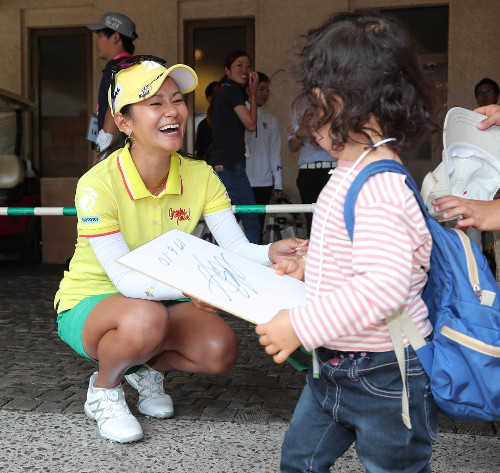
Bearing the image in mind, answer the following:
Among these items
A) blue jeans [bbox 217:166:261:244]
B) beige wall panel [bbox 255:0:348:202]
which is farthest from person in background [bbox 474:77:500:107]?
blue jeans [bbox 217:166:261:244]

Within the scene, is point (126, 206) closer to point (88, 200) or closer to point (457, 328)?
point (88, 200)

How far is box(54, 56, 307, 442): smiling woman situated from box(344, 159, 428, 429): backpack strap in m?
0.93

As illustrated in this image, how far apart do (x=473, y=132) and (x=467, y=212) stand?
37 cm

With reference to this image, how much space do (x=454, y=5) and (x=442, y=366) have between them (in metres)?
8.20

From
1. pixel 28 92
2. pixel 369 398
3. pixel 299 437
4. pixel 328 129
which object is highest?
pixel 28 92

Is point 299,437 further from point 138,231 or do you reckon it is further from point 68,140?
point 68,140

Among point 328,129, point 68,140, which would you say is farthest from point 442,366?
point 68,140

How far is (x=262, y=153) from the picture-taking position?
6859 mm

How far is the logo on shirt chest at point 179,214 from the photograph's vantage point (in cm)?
298

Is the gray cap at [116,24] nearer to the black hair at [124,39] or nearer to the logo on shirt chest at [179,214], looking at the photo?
the black hair at [124,39]

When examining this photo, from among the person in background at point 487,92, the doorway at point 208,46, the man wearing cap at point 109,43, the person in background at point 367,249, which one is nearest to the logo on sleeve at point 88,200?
the person in background at point 367,249

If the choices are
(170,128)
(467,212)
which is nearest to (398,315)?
(467,212)

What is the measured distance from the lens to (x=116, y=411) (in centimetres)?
281

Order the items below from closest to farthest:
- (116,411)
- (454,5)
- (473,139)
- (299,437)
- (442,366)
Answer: (442,366) < (299,437) < (473,139) < (116,411) < (454,5)
